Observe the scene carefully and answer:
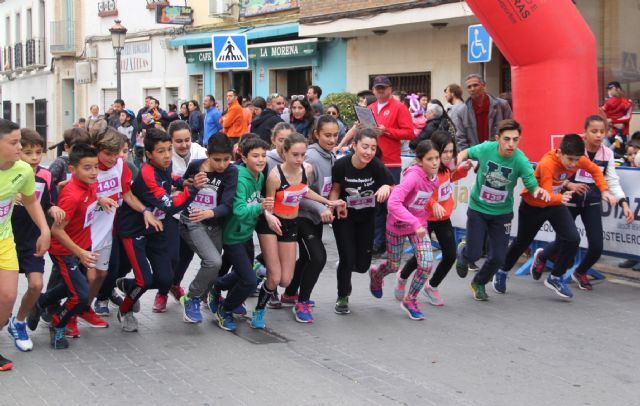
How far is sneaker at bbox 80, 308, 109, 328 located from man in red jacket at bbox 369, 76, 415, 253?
4.47 metres

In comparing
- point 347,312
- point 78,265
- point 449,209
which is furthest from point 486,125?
point 78,265

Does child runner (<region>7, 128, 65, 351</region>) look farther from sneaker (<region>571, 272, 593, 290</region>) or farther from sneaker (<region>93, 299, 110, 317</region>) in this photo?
sneaker (<region>571, 272, 593, 290</region>)

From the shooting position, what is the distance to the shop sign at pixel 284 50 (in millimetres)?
24562

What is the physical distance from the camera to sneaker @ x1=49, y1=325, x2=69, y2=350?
22.0 ft

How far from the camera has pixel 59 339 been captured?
675cm

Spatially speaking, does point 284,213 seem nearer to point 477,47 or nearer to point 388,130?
point 388,130

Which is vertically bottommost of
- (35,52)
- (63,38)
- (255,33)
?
(255,33)

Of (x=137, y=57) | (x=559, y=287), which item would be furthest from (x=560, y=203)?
(x=137, y=57)

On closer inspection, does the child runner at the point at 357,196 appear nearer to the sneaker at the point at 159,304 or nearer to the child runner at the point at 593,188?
the sneaker at the point at 159,304

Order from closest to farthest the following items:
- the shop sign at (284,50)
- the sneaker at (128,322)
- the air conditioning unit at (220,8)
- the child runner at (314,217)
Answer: the sneaker at (128,322)
the child runner at (314,217)
the shop sign at (284,50)
the air conditioning unit at (220,8)

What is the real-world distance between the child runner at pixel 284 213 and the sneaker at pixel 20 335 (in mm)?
1711

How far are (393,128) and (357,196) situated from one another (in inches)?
152

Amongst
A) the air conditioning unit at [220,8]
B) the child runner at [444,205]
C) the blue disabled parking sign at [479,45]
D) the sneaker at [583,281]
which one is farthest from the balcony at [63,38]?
the child runner at [444,205]

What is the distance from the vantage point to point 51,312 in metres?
7.10
